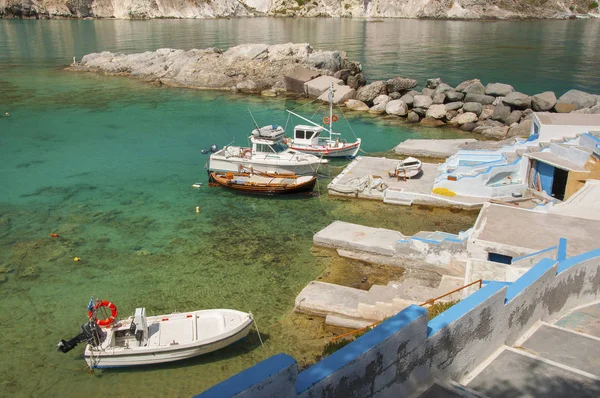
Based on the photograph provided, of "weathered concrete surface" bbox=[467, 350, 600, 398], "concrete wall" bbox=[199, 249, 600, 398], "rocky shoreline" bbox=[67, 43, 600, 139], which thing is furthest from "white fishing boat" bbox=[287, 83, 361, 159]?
"weathered concrete surface" bbox=[467, 350, 600, 398]

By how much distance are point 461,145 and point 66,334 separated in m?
26.8

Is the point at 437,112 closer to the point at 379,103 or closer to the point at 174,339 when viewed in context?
the point at 379,103

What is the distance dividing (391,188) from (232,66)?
37.7 m

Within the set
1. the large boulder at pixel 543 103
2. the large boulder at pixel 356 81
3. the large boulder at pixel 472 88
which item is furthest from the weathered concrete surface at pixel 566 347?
the large boulder at pixel 356 81

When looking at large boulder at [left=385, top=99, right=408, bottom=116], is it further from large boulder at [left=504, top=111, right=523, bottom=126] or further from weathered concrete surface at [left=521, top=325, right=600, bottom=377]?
weathered concrete surface at [left=521, top=325, right=600, bottom=377]

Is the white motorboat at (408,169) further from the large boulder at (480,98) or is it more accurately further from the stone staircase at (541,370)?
the large boulder at (480,98)

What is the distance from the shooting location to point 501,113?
134 ft

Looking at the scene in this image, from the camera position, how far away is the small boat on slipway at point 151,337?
14.5 meters

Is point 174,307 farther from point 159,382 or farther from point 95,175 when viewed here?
point 95,175

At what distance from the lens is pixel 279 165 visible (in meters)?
28.9

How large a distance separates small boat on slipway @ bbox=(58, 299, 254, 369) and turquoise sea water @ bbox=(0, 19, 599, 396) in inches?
21.5

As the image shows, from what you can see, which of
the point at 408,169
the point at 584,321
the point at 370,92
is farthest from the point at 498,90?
the point at 584,321

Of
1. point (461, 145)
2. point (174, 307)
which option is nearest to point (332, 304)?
point (174, 307)

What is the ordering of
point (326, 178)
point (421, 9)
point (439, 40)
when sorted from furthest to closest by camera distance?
point (421, 9) < point (439, 40) < point (326, 178)
